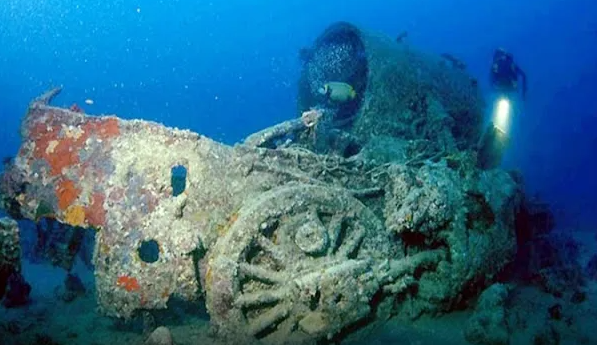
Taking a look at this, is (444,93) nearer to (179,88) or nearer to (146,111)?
(146,111)

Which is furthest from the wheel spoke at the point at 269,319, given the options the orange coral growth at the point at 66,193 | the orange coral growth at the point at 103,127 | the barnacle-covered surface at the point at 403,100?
the barnacle-covered surface at the point at 403,100

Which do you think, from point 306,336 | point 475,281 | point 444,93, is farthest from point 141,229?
point 444,93

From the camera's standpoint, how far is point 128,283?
4184 mm

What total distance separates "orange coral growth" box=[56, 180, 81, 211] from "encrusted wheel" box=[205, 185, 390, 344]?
1.58 m

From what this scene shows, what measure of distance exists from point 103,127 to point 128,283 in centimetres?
173

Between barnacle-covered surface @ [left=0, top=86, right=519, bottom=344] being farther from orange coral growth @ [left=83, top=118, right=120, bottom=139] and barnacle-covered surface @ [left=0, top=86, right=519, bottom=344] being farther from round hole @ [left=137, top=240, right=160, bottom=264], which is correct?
round hole @ [left=137, top=240, right=160, bottom=264]

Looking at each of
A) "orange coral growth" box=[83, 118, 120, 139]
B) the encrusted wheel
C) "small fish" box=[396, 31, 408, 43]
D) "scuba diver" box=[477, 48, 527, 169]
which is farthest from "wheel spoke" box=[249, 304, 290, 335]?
"small fish" box=[396, 31, 408, 43]

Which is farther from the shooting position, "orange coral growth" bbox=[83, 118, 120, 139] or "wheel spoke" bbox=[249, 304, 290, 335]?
"orange coral growth" bbox=[83, 118, 120, 139]

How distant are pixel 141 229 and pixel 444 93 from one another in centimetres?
685

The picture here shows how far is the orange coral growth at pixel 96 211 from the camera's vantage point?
4.39 metres

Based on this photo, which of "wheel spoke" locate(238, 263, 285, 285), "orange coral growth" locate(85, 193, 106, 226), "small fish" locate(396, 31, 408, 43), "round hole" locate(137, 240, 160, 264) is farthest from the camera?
"small fish" locate(396, 31, 408, 43)

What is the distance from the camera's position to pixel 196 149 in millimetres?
4805

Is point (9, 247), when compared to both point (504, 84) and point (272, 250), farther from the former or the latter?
point (504, 84)

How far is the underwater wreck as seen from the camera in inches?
168
